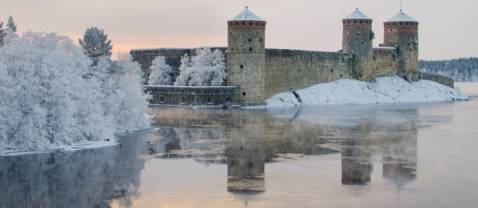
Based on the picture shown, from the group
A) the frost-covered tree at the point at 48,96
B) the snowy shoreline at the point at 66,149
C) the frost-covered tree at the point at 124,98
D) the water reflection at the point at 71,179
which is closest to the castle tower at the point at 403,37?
the frost-covered tree at the point at 124,98

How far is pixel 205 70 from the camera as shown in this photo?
44.2 meters

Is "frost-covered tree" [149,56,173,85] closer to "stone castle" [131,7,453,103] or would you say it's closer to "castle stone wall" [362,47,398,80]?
"stone castle" [131,7,453,103]

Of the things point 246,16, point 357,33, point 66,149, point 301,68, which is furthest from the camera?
point 357,33

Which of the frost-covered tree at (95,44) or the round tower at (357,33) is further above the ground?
the round tower at (357,33)

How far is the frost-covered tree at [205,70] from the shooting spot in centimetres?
4394

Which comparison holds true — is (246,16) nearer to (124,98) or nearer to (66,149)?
(124,98)

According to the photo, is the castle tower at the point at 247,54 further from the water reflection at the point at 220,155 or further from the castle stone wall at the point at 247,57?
the water reflection at the point at 220,155

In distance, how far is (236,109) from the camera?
40.1m

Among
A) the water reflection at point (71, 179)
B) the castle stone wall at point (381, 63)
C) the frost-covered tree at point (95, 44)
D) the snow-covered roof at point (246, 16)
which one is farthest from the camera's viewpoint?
the castle stone wall at point (381, 63)

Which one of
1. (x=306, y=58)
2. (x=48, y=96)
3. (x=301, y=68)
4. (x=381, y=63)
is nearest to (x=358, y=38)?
(x=381, y=63)

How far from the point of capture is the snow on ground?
1841 inches

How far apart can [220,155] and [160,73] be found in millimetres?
29524

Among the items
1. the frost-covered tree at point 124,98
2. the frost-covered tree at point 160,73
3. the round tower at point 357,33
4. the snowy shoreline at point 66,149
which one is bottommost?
the snowy shoreline at point 66,149

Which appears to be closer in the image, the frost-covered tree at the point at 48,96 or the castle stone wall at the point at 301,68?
the frost-covered tree at the point at 48,96
